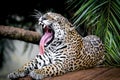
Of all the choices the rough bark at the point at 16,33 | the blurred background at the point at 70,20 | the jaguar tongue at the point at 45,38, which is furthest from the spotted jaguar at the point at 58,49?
the rough bark at the point at 16,33

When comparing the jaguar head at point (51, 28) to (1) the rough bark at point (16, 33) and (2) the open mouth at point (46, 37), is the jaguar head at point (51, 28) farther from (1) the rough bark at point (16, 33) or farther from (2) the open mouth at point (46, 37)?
(1) the rough bark at point (16, 33)

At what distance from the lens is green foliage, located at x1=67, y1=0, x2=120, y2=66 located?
204 inches

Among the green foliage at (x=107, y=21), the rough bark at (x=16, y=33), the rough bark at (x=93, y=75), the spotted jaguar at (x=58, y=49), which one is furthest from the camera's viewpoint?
the rough bark at (x=16, y=33)

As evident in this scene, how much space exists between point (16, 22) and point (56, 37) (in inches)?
140

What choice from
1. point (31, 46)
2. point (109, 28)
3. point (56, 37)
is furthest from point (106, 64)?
point (31, 46)

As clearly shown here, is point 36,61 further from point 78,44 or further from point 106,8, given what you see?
point 106,8

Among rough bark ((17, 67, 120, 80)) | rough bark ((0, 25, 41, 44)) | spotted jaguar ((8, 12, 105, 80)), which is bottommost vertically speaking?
rough bark ((17, 67, 120, 80))

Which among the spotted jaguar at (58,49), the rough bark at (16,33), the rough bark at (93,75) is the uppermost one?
the rough bark at (16,33)

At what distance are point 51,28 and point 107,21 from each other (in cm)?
97

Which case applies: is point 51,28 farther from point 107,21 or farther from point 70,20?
point 70,20

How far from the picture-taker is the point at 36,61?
15.0 feet

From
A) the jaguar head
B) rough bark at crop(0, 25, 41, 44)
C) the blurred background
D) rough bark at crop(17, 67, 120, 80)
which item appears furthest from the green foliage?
rough bark at crop(0, 25, 41, 44)

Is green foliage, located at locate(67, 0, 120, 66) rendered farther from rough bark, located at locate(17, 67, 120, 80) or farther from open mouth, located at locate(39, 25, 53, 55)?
open mouth, located at locate(39, 25, 53, 55)

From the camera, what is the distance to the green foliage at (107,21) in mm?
5172
